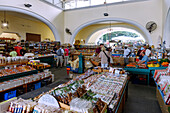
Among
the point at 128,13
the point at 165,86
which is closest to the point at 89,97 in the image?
the point at 165,86

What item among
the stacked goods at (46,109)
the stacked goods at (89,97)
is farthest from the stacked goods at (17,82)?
the stacked goods at (46,109)

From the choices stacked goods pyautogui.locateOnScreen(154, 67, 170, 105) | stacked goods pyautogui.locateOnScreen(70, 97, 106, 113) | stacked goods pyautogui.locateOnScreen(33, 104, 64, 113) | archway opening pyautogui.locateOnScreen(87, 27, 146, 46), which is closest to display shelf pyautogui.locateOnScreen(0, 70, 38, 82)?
stacked goods pyautogui.locateOnScreen(33, 104, 64, 113)

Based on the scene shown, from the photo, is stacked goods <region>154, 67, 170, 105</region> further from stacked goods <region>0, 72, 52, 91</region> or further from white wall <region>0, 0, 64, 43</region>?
white wall <region>0, 0, 64, 43</region>

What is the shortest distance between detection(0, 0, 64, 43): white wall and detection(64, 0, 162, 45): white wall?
2.65ft

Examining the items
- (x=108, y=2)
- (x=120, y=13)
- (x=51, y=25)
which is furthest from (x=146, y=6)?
(x=51, y=25)

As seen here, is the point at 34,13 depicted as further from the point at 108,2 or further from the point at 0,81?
the point at 0,81

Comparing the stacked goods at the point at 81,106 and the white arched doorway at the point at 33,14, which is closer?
the stacked goods at the point at 81,106

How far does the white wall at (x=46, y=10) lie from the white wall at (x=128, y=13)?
31.8 inches

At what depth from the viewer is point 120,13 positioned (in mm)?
10227

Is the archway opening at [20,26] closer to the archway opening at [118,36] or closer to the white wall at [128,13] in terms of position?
the white wall at [128,13]

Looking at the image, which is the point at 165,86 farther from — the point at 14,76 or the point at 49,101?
the point at 14,76

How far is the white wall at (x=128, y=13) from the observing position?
909cm

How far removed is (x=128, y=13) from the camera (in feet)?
32.7

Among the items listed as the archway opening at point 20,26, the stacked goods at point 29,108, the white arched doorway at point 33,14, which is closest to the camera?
the stacked goods at point 29,108
